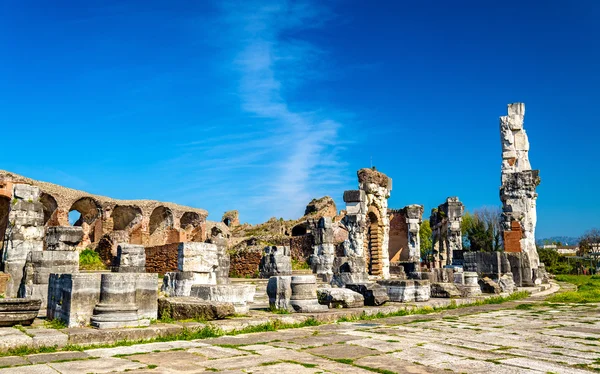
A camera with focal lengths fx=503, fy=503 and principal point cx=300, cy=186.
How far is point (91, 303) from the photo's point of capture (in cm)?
710

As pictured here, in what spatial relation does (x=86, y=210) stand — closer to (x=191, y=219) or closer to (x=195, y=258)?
(x=191, y=219)

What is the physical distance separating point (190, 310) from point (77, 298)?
64.1 inches

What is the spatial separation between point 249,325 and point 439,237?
75.6ft

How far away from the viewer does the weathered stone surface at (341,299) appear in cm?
986

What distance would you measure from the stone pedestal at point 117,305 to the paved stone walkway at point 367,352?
990 millimetres

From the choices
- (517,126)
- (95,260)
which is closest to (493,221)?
(517,126)

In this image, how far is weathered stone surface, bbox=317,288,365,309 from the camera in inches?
388

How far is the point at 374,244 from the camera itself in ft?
82.4


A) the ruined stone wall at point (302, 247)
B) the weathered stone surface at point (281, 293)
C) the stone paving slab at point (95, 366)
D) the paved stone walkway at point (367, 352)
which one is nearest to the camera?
the stone paving slab at point (95, 366)

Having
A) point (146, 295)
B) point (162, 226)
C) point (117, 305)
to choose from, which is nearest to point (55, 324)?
point (117, 305)

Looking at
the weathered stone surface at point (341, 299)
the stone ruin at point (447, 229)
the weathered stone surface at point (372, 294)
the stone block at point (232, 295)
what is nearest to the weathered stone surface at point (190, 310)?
the stone block at point (232, 295)

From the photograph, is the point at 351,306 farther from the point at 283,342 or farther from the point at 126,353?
the point at 126,353

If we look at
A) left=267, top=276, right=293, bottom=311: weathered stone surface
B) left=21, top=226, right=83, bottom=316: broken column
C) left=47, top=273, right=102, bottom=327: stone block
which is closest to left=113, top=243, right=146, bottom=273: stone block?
left=21, top=226, right=83, bottom=316: broken column

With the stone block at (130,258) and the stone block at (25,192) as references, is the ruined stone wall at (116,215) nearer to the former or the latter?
the stone block at (25,192)
